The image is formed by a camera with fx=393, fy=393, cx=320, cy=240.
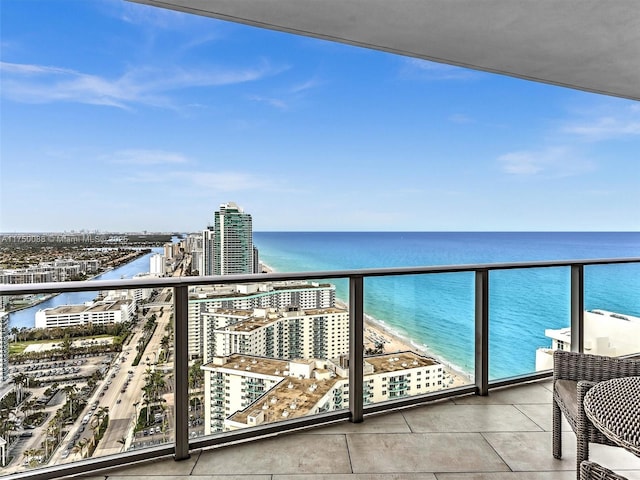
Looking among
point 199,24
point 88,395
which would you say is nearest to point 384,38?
point 88,395

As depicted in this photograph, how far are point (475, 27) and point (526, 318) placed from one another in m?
2.25

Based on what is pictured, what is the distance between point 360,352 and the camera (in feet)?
8.68

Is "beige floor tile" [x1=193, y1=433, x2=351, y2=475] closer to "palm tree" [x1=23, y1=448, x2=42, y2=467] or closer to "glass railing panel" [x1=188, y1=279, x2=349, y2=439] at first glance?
"glass railing panel" [x1=188, y1=279, x2=349, y2=439]

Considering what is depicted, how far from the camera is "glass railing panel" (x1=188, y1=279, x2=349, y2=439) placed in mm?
2279

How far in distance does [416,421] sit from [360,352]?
572mm

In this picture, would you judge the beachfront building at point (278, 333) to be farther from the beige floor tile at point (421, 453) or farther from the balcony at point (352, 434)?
the beige floor tile at point (421, 453)

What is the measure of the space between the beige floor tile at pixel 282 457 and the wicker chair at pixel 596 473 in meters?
1.19

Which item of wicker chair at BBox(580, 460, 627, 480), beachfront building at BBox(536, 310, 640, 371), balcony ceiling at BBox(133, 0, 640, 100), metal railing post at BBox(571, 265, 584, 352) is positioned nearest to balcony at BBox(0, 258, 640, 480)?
beachfront building at BBox(536, 310, 640, 371)

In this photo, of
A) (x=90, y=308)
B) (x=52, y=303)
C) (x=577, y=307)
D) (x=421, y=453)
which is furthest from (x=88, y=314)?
(x=577, y=307)

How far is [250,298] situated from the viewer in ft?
7.85

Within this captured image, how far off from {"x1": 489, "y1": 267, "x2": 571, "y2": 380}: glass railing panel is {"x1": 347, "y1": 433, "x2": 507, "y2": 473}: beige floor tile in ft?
3.11

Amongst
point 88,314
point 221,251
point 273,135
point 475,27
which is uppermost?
point 273,135

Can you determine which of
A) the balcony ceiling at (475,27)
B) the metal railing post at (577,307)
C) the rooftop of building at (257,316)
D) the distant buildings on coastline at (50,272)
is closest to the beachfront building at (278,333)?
the rooftop of building at (257,316)

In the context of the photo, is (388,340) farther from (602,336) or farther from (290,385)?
(602,336)
